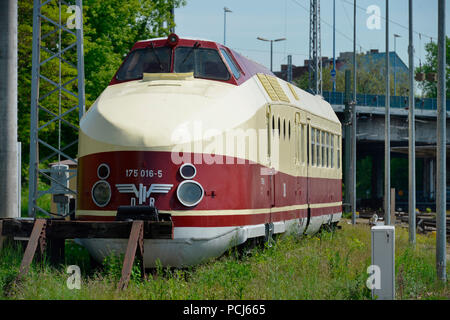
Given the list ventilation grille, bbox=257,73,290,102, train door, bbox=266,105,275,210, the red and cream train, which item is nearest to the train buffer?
the red and cream train

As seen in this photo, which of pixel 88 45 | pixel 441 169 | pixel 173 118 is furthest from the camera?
pixel 88 45

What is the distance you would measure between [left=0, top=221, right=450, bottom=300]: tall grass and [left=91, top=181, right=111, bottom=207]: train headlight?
769 millimetres

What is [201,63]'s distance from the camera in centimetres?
1227

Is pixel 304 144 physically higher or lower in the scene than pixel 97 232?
higher

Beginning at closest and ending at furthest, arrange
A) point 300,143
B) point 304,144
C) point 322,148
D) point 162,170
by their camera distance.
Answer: point 162,170
point 300,143
point 304,144
point 322,148

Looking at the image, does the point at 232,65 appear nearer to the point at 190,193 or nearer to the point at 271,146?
the point at 271,146

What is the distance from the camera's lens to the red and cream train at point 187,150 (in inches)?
399

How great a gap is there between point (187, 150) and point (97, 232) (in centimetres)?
149

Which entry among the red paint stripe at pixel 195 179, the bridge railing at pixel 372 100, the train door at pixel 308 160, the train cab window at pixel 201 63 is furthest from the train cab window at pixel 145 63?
the bridge railing at pixel 372 100

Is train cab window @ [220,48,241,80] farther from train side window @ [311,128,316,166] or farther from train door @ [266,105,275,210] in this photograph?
train side window @ [311,128,316,166]

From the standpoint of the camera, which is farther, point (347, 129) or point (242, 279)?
point (347, 129)

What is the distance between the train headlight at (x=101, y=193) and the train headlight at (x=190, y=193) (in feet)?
3.16

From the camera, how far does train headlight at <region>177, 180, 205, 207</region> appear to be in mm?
10117

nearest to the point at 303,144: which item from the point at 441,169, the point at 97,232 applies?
the point at 441,169
